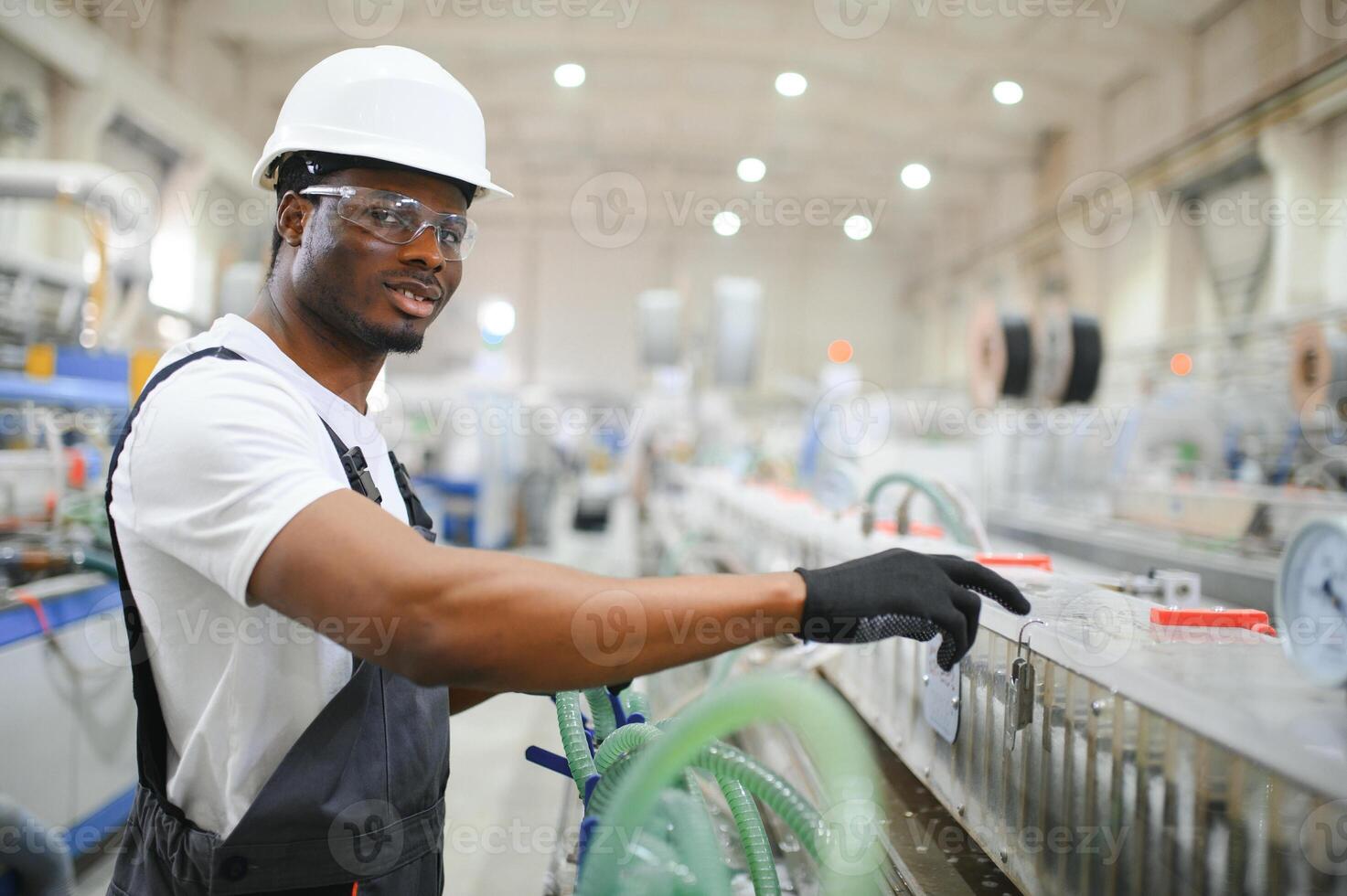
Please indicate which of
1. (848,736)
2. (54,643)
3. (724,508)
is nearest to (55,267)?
(54,643)

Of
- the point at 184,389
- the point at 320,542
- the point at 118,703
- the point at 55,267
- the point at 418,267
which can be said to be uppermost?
the point at 55,267

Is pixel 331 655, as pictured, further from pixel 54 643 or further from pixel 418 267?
pixel 54 643

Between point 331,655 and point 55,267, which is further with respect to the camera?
point 55,267

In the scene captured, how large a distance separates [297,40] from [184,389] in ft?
28.6

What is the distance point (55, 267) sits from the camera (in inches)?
134

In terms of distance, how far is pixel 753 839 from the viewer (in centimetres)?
86

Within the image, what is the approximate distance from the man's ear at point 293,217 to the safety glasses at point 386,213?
22mm

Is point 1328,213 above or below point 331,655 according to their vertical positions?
above
